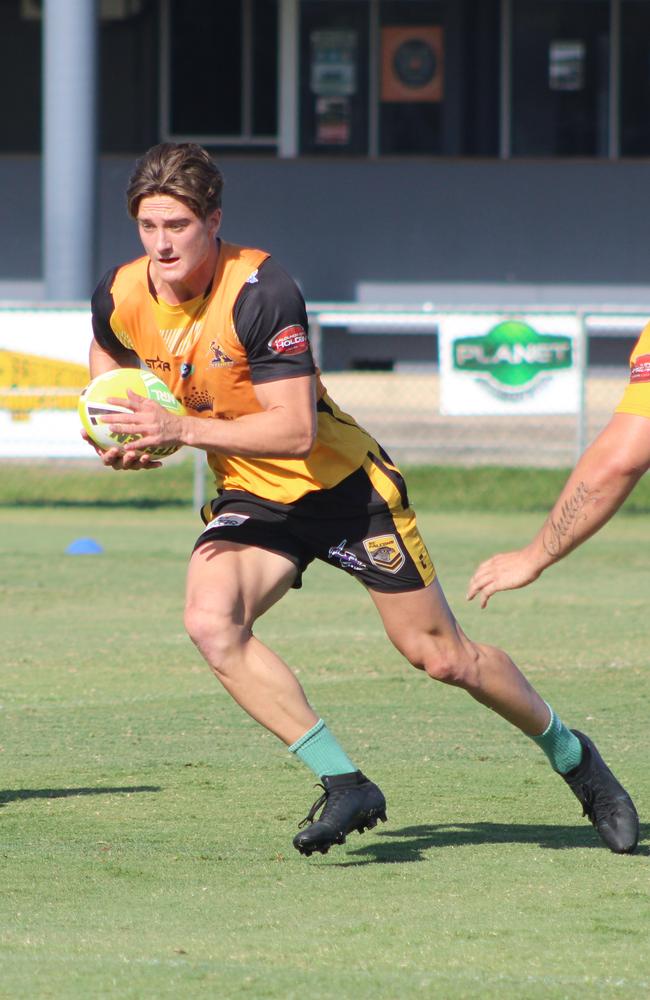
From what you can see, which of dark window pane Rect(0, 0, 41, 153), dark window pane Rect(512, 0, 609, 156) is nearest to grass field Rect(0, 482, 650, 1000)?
dark window pane Rect(512, 0, 609, 156)

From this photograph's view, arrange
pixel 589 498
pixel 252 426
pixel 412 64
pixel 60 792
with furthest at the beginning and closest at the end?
pixel 412 64 < pixel 60 792 < pixel 252 426 < pixel 589 498

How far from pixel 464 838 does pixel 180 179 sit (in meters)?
2.38

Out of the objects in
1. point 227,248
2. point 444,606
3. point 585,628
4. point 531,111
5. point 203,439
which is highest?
point 531,111

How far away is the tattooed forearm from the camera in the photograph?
4500 millimetres

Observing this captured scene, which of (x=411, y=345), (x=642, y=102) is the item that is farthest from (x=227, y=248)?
(x=642, y=102)

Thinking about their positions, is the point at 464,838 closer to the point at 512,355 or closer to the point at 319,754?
the point at 319,754

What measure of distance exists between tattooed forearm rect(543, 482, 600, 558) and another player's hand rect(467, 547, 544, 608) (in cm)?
7

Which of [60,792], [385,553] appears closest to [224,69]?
[60,792]

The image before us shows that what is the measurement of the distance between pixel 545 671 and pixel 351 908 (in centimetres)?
420

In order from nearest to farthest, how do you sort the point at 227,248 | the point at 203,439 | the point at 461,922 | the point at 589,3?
the point at 461,922
the point at 203,439
the point at 227,248
the point at 589,3

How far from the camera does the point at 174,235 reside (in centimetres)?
517

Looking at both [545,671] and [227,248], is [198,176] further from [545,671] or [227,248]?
[545,671]

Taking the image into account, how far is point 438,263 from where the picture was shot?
22.4m

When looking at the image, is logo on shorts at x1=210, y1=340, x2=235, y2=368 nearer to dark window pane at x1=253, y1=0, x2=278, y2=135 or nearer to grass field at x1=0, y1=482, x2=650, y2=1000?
grass field at x1=0, y1=482, x2=650, y2=1000
